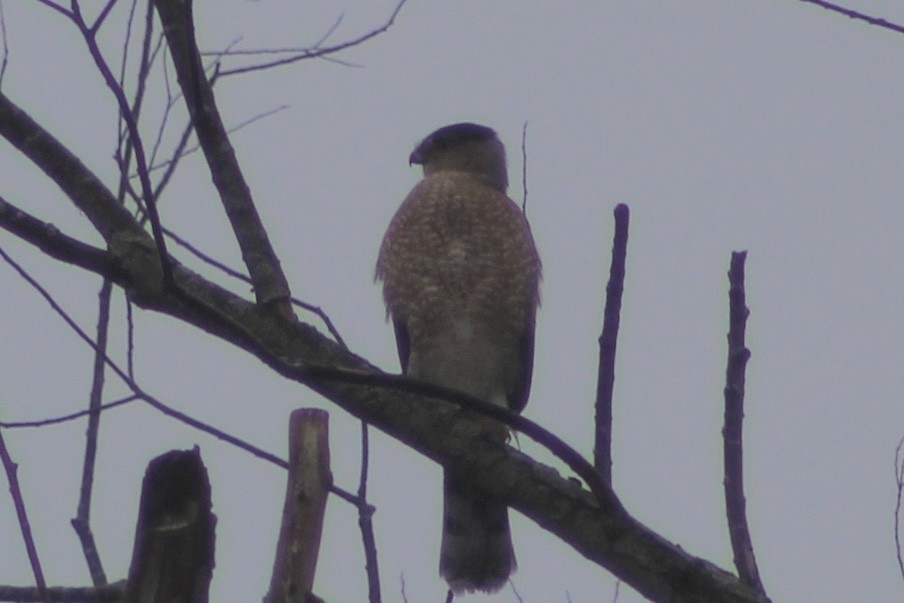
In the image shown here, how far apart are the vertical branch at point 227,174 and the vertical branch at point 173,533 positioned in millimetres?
1244

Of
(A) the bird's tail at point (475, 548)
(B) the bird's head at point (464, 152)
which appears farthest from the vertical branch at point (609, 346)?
(B) the bird's head at point (464, 152)

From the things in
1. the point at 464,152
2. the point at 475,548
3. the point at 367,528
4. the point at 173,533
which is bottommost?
the point at 173,533

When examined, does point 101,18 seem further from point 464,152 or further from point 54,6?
point 464,152

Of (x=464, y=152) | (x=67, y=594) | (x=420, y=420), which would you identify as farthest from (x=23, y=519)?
(x=464, y=152)

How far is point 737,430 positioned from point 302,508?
0.87 metres

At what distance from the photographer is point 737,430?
2.63m

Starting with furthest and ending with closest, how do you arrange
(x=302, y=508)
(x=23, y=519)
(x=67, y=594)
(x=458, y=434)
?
(x=458, y=434)
(x=67, y=594)
(x=23, y=519)
(x=302, y=508)

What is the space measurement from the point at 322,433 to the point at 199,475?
1.56ft

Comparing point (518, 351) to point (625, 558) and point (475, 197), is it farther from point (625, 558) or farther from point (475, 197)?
point (625, 558)

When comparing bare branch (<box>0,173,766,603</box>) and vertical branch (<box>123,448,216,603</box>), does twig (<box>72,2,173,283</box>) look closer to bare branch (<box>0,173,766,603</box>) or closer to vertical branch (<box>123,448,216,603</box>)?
bare branch (<box>0,173,766,603</box>)

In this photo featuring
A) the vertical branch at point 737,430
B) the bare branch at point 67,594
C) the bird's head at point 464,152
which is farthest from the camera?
the bird's head at point 464,152

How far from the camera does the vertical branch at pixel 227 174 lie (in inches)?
116

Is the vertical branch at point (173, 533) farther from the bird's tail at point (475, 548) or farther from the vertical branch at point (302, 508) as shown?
the bird's tail at point (475, 548)

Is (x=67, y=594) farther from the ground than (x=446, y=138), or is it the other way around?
(x=446, y=138)
